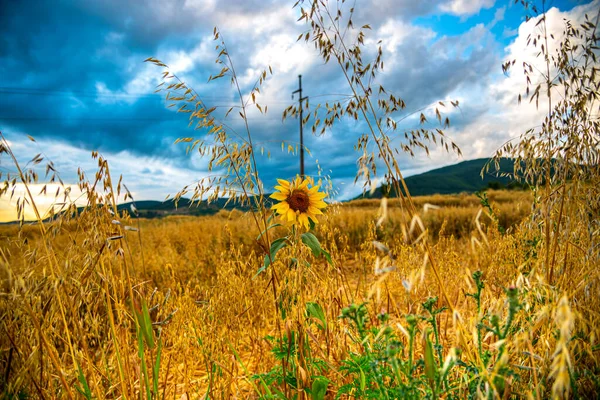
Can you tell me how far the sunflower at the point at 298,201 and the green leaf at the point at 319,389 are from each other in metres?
0.80

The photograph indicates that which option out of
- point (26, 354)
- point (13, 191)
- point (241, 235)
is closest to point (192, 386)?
point (26, 354)

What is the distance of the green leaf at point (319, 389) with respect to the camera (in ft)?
4.00

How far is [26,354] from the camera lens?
178cm

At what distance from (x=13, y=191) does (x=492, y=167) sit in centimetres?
296

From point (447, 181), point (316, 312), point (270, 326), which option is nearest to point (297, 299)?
point (316, 312)

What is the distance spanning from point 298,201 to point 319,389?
3.23 feet

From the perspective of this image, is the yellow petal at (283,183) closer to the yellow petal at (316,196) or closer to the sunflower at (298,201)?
the sunflower at (298,201)

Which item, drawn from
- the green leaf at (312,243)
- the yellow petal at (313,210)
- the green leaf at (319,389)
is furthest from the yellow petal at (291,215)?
the green leaf at (319,389)

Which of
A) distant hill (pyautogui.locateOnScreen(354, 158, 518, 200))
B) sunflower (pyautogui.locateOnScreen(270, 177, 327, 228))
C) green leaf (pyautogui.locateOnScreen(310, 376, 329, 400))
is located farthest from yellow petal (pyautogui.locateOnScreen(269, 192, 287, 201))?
distant hill (pyautogui.locateOnScreen(354, 158, 518, 200))

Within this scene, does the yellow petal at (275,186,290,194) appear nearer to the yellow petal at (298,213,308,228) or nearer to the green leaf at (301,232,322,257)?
the yellow petal at (298,213,308,228)

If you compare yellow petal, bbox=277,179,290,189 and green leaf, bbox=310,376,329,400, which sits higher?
yellow petal, bbox=277,179,290,189

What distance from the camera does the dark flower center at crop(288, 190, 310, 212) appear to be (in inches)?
76.0

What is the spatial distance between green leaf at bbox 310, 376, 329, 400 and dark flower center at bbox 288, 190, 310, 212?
91cm

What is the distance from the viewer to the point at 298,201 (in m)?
1.94
